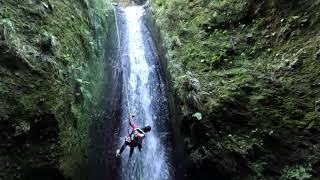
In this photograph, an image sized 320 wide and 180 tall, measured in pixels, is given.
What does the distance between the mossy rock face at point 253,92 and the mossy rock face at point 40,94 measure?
3025mm

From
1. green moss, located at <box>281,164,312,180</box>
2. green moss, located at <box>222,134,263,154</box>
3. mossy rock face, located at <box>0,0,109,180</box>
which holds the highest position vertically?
mossy rock face, located at <box>0,0,109,180</box>

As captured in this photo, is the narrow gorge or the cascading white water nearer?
the narrow gorge

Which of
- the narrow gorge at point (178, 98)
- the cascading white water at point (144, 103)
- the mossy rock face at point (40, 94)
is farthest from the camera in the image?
the cascading white water at point (144, 103)

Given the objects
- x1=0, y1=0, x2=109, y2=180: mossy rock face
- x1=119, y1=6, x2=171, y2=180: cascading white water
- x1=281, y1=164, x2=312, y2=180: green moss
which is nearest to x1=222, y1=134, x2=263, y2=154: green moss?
x1=281, y1=164, x2=312, y2=180: green moss

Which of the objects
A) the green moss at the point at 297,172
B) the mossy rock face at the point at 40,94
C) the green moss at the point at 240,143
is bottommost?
the green moss at the point at 297,172

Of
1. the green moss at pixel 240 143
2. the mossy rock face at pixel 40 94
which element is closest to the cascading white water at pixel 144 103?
the mossy rock face at pixel 40 94

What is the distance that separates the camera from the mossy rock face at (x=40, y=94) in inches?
284

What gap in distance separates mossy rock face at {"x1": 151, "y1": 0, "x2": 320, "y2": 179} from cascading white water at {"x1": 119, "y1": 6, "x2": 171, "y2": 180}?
1.44 meters

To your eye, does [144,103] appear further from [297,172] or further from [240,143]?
[297,172]

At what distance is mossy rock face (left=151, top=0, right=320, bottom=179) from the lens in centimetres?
727

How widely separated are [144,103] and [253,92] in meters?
4.90

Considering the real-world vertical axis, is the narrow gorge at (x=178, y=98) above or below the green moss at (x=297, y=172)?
above

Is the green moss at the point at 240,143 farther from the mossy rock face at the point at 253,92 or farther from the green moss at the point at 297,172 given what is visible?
the green moss at the point at 297,172

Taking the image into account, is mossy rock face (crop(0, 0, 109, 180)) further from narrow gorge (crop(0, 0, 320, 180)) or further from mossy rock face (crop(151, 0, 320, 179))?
mossy rock face (crop(151, 0, 320, 179))
